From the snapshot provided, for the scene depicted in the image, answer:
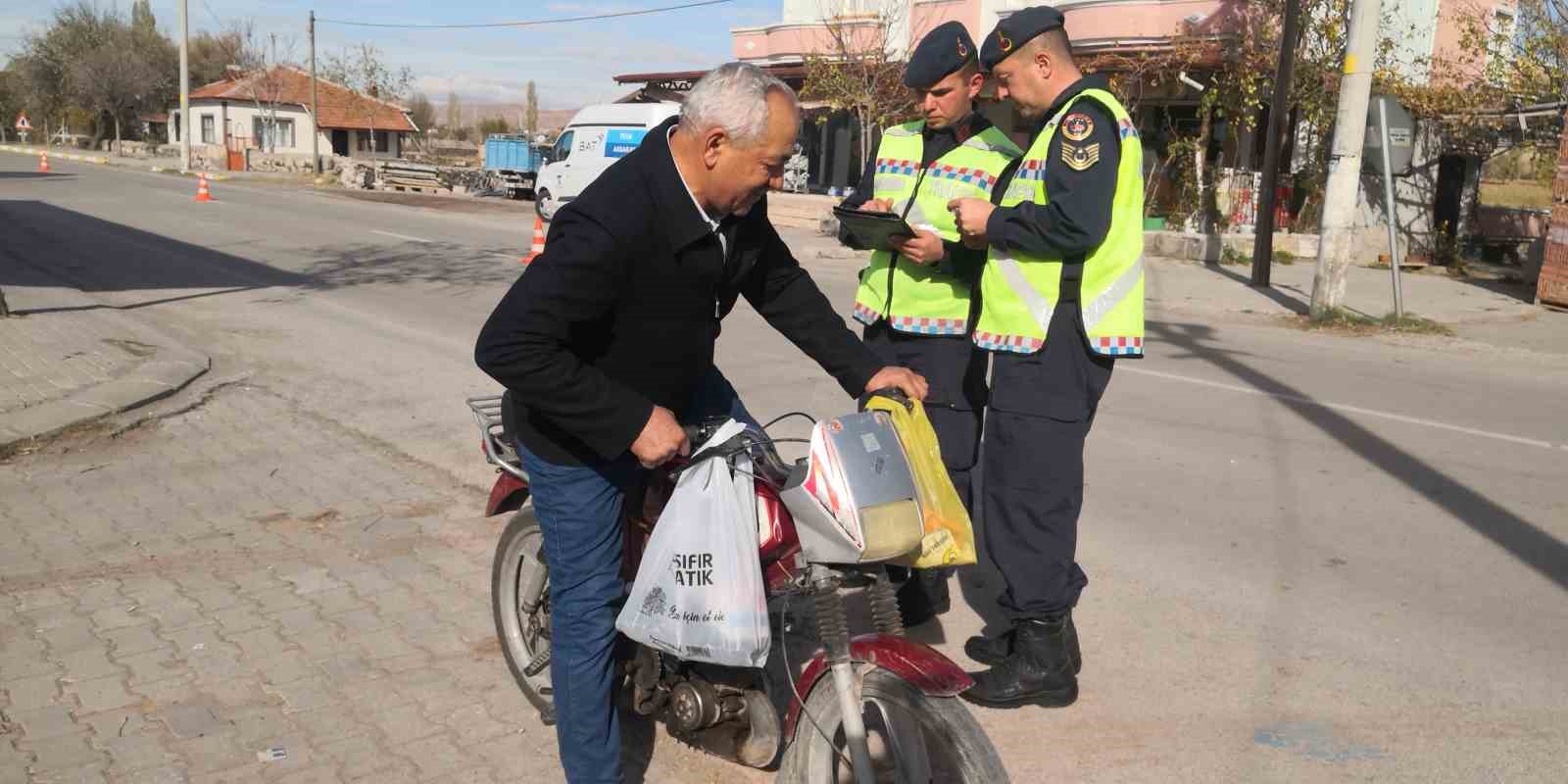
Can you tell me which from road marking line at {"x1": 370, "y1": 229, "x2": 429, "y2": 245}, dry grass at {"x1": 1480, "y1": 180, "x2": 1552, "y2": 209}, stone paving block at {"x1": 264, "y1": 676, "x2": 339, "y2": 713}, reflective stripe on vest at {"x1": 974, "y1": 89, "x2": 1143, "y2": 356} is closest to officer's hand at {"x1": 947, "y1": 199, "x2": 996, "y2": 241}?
reflective stripe on vest at {"x1": 974, "y1": 89, "x2": 1143, "y2": 356}

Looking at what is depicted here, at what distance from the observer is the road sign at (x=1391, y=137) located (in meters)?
13.0

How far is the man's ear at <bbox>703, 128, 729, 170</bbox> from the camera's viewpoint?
2.73 metres

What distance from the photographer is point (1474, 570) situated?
5.21 metres

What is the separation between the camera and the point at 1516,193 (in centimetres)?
3584

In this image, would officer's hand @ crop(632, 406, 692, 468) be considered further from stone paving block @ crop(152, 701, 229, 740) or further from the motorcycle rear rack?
stone paving block @ crop(152, 701, 229, 740)

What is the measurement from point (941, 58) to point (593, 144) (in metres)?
23.3

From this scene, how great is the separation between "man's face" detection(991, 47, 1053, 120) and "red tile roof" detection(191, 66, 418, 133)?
63.6m

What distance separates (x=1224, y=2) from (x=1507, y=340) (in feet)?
36.7

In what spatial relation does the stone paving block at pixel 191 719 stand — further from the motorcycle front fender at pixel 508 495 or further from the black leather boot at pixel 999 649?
the black leather boot at pixel 999 649

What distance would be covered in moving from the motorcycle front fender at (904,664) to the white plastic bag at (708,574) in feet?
0.39

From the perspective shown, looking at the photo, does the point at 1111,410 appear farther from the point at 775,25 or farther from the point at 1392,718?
the point at 775,25

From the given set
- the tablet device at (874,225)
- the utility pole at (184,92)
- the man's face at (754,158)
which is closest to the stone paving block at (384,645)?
the tablet device at (874,225)

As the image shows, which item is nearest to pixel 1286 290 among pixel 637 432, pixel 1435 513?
pixel 1435 513

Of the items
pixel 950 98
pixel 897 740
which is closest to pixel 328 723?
pixel 897 740
